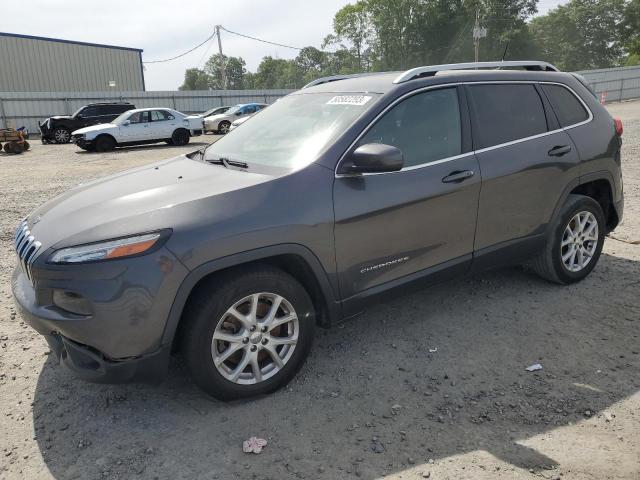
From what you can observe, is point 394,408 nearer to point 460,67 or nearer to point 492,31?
point 460,67

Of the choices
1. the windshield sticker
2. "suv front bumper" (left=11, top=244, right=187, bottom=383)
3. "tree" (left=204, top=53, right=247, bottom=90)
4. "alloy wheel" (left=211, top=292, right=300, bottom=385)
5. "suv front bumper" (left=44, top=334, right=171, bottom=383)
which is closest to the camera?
"suv front bumper" (left=11, top=244, right=187, bottom=383)

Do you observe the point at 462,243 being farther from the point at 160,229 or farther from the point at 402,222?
the point at 160,229

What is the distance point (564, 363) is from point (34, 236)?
323cm

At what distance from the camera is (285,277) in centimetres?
283

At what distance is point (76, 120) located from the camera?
21078 mm

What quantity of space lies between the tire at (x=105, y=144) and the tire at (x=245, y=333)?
15984 mm

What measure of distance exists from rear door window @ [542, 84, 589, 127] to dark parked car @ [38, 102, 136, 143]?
20048 mm

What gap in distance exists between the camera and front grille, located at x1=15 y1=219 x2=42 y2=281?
262 cm

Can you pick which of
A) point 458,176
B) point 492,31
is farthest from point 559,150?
point 492,31

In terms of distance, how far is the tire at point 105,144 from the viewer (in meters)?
16.8

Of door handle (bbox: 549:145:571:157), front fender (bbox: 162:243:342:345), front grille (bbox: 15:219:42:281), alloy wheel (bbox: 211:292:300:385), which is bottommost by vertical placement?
alloy wheel (bbox: 211:292:300:385)

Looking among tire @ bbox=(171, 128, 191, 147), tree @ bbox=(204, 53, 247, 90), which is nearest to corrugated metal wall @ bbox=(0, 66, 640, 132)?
tire @ bbox=(171, 128, 191, 147)

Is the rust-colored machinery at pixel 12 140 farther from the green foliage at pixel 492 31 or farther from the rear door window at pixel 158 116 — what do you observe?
the green foliage at pixel 492 31

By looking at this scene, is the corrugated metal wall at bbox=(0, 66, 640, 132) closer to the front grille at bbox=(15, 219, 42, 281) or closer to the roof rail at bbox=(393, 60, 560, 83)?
the front grille at bbox=(15, 219, 42, 281)
